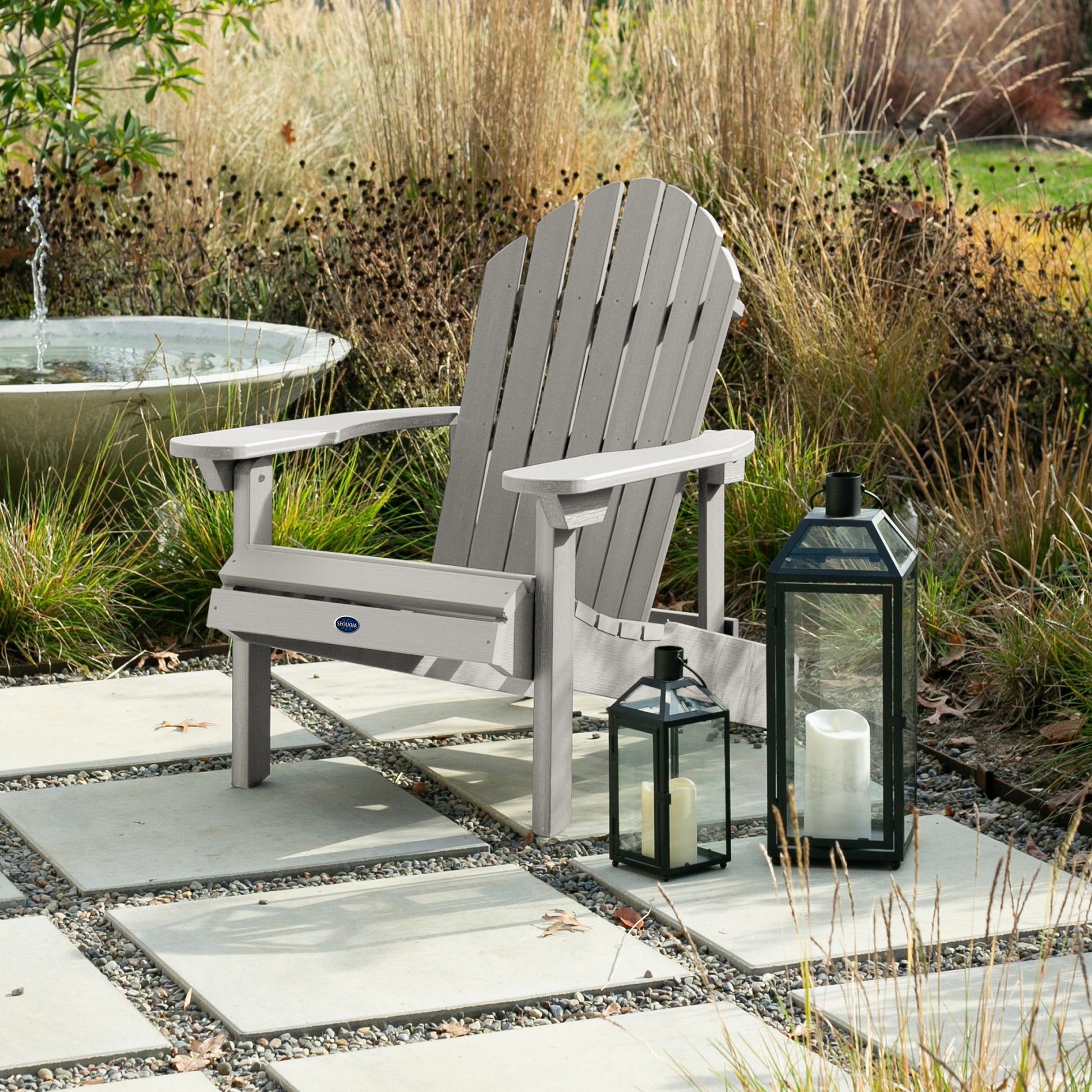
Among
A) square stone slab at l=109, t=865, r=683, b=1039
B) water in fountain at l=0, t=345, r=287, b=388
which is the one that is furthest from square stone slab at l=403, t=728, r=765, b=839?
water in fountain at l=0, t=345, r=287, b=388

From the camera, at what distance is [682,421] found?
3.51 m

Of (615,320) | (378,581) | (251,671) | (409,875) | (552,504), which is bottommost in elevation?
(409,875)

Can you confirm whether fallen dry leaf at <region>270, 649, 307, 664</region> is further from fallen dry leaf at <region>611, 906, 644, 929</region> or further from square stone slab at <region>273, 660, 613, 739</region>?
fallen dry leaf at <region>611, 906, 644, 929</region>

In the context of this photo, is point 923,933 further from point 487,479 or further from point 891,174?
point 891,174

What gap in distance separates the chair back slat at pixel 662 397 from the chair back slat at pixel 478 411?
1.18 feet

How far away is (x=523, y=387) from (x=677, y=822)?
1245 mm

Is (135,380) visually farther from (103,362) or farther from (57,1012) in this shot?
Result: (57,1012)

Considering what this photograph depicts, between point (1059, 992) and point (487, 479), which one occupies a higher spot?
point (487, 479)

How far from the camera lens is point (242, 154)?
24.2 feet

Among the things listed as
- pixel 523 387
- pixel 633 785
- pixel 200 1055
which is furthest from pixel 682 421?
pixel 200 1055

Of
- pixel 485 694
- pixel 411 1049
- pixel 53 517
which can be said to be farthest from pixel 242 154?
pixel 411 1049

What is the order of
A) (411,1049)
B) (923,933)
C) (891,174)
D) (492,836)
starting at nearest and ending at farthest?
(411,1049), (923,933), (492,836), (891,174)

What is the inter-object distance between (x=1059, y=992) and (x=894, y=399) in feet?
9.32

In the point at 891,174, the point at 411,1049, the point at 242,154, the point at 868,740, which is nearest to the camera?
the point at 411,1049
